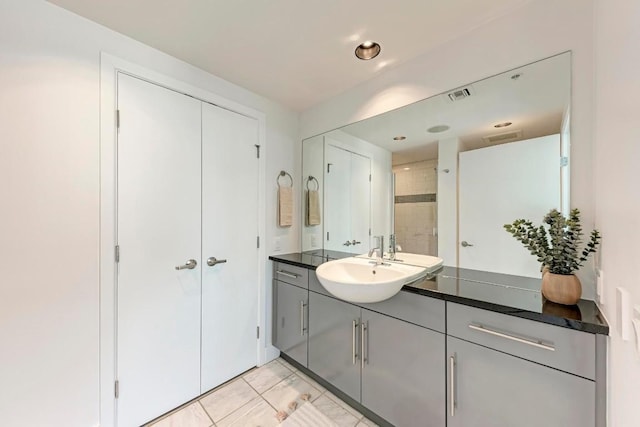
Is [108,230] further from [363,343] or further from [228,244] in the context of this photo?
[363,343]

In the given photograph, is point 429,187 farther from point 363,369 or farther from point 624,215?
point 363,369

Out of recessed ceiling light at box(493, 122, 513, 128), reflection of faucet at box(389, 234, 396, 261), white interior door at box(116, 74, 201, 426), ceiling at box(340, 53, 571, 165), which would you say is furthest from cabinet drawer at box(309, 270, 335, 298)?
recessed ceiling light at box(493, 122, 513, 128)

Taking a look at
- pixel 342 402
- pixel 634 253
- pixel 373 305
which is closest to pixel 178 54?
pixel 373 305

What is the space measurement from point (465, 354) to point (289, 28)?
1904 millimetres

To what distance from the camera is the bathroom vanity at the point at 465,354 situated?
92 centimetres

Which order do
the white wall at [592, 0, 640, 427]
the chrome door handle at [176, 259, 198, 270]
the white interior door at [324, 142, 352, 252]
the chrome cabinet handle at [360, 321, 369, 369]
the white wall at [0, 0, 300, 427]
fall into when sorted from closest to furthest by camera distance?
the white wall at [592, 0, 640, 427] → the white wall at [0, 0, 300, 427] → the chrome cabinet handle at [360, 321, 369, 369] → the chrome door handle at [176, 259, 198, 270] → the white interior door at [324, 142, 352, 252]

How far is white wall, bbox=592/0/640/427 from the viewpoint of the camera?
2.04ft

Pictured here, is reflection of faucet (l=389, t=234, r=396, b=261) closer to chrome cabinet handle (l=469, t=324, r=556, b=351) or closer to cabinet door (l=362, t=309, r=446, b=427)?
cabinet door (l=362, t=309, r=446, b=427)

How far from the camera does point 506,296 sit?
3.78 feet

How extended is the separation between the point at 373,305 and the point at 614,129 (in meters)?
1.24

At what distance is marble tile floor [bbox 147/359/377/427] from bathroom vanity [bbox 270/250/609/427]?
0.34 feet

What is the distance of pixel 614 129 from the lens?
788 mm

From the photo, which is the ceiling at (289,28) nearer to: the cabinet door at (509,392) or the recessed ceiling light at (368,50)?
the recessed ceiling light at (368,50)

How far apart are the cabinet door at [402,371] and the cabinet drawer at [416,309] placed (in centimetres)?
3
